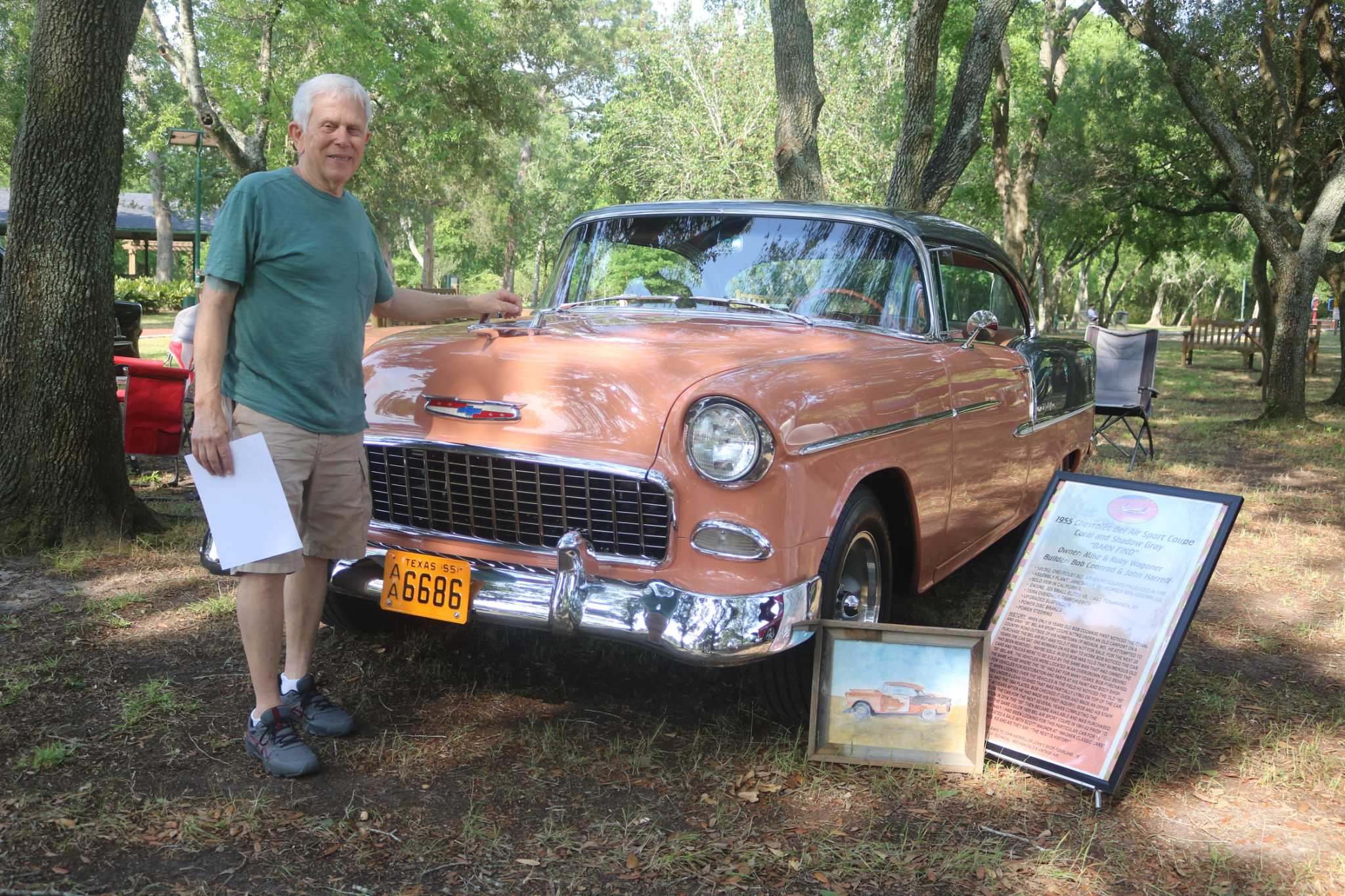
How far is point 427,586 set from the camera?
3.05 meters

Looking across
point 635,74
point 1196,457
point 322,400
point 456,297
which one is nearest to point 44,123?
point 456,297

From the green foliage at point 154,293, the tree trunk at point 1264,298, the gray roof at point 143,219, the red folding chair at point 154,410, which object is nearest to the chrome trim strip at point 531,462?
the red folding chair at point 154,410

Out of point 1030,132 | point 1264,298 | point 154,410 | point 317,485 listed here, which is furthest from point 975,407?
point 1030,132

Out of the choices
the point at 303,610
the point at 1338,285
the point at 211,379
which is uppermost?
the point at 1338,285

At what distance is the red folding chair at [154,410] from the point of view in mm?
6238

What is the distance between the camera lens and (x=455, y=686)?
370cm

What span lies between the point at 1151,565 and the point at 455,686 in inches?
89.2

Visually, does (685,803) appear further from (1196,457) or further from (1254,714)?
(1196,457)

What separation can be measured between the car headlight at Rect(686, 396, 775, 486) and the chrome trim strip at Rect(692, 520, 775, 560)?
108mm

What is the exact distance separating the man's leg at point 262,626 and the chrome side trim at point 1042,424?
2.96 meters

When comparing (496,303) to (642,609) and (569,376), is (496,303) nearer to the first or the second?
(569,376)

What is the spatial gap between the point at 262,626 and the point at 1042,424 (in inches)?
135

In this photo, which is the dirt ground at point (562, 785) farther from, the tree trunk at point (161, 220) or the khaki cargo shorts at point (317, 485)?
the tree trunk at point (161, 220)

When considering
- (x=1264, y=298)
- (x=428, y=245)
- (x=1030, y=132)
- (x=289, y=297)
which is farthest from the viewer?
(x=428, y=245)
